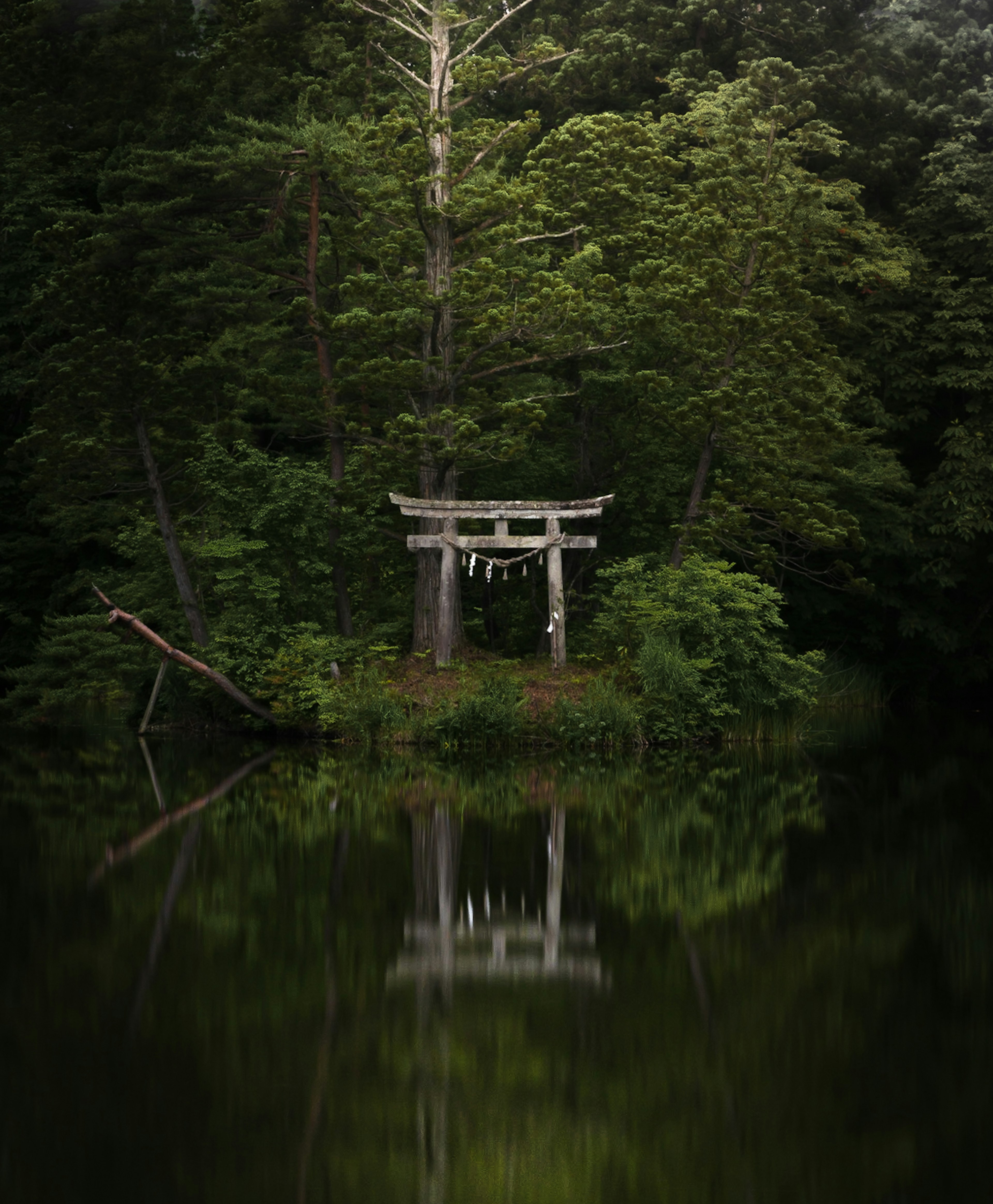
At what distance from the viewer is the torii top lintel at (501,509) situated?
20.7 m

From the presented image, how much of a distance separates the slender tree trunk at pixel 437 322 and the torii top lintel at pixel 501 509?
1.27 meters

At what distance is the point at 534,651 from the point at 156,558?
6.98 metres

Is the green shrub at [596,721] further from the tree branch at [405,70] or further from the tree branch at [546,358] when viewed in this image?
the tree branch at [405,70]

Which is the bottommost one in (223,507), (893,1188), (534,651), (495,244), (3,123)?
(893,1188)

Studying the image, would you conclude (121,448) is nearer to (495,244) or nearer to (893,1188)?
(495,244)

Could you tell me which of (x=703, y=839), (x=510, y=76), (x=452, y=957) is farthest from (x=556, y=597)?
(x=452, y=957)

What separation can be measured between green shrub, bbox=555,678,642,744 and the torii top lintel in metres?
3.28

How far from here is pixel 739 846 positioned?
35.2ft

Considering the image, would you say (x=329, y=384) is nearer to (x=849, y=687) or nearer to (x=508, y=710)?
(x=508, y=710)

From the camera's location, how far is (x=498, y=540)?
20.8 meters

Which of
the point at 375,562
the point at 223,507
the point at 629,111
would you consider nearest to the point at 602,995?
the point at 223,507

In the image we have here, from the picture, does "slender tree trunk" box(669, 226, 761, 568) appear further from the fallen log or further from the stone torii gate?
the fallen log

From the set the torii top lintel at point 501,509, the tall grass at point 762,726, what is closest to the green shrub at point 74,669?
the torii top lintel at point 501,509

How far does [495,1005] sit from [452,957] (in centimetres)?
97
